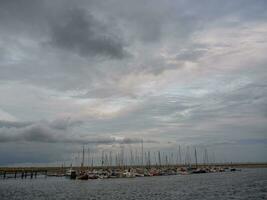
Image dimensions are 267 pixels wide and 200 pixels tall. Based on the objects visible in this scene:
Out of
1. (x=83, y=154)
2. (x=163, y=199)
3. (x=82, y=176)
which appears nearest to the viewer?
(x=163, y=199)

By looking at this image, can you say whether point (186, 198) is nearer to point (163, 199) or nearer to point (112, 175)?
point (163, 199)

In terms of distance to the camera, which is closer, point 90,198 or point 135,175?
point 90,198

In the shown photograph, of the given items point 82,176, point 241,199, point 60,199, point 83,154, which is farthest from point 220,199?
point 83,154

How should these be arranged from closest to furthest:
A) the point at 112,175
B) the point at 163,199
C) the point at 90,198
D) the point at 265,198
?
the point at 265,198 → the point at 163,199 → the point at 90,198 → the point at 112,175

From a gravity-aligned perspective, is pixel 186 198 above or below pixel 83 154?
below

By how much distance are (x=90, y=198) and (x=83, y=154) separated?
129m

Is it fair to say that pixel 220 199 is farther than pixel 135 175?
No

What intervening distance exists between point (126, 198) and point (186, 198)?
40.2 ft

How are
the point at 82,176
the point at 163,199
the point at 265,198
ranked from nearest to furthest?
the point at 265,198 → the point at 163,199 → the point at 82,176

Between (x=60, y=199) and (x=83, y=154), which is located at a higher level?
(x=83, y=154)

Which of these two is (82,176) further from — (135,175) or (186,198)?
(186,198)

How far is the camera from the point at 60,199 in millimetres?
68375

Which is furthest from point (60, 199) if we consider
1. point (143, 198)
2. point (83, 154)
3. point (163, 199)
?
point (83, 154)

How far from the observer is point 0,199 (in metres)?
67.5
